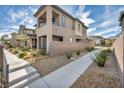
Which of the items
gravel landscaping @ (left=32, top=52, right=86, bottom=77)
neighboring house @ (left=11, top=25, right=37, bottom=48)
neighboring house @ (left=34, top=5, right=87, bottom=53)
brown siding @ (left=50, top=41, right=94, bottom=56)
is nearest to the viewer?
gravel landscaping @ (left=32, top=52, right=86, bottom=77)

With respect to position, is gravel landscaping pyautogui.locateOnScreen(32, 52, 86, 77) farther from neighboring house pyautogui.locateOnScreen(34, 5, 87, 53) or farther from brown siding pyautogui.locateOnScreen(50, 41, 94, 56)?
neighboring house pyautogui.locateOnScreen(34, 5, 87, 53)

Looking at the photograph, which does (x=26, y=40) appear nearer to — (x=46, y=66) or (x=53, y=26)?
(x=53, y=26)

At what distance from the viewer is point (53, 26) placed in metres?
11.0

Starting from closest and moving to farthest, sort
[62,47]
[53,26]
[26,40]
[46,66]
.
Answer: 1. [46,66]
2. [53,26]
3. [26,40]
4. [62,47]

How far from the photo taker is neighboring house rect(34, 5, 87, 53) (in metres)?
10.5

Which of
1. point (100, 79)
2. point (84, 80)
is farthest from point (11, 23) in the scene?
point (100, 79)

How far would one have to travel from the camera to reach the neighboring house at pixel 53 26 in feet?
34.5

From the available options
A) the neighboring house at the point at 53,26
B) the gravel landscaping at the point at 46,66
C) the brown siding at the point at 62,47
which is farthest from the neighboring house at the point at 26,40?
the gravel landscaping at the point at 46,66

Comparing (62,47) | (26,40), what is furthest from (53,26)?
(26,40)

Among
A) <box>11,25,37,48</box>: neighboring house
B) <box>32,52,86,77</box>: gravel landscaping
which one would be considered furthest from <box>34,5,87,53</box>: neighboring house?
<box>32,52,86,77</box>: gravel landscaping

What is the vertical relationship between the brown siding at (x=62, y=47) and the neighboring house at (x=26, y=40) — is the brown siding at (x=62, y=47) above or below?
below

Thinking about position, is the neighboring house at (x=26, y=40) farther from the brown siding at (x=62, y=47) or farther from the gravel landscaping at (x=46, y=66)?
the gravel landscaping at (x=46, y=66)
